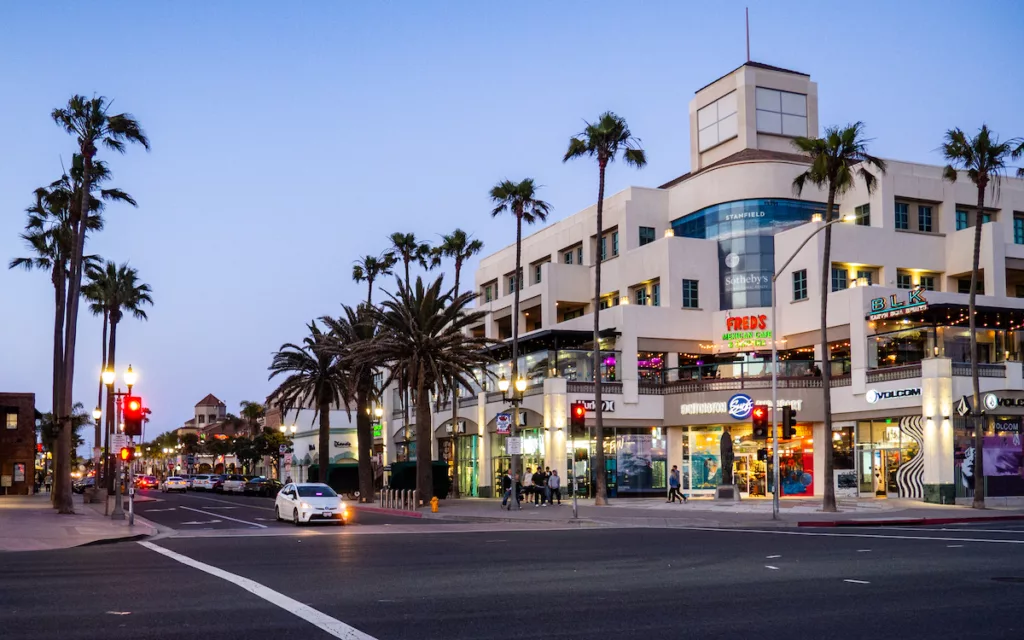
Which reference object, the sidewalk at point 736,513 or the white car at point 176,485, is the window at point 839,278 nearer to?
the sidewalk at point 736,513

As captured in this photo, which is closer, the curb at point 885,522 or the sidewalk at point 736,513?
the curb at point 885,522

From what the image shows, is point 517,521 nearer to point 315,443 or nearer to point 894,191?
point 894,191

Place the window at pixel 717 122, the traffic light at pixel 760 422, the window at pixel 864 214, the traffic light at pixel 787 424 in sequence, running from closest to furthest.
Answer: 1. the traffic light at pixel 760 422
2. the traffic light at pixel 787 424
3. the window at pixel 864 214
4. the window at pixel 717 122

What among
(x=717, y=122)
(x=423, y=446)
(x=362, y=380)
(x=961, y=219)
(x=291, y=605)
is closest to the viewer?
(x=291, y=605)

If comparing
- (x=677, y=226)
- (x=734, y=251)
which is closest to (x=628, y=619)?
(x=734, y=251)

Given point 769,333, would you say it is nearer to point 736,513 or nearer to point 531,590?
point 736,513

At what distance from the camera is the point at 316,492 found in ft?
121

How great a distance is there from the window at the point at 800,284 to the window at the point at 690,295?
531 centimetres

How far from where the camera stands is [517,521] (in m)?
36.3

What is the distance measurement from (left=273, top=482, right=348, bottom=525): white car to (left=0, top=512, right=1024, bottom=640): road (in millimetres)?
11744

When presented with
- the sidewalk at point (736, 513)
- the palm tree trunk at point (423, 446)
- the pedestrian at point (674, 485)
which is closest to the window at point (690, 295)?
the pedestrian at point (674, 485)

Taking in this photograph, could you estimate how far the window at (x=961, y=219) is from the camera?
5609cm

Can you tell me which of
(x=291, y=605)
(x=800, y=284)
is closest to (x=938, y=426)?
(x=800, y=284)

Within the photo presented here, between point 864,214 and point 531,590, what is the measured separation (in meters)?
45.3
